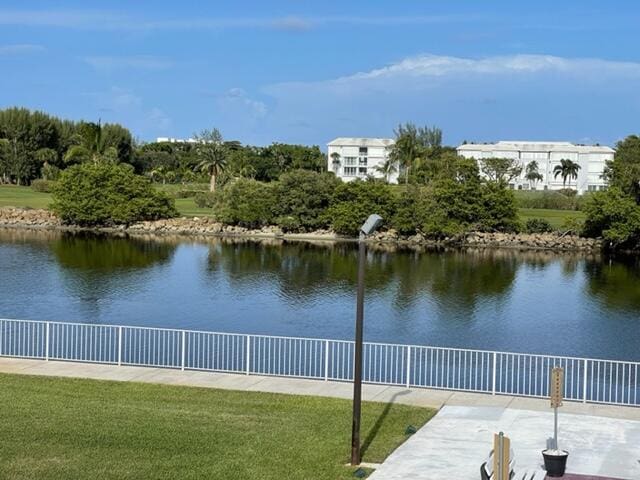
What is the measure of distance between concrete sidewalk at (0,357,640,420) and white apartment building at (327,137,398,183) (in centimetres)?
14693

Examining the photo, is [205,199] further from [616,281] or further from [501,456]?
[501,456]

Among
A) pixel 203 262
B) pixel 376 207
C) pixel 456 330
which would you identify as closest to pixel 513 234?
pixel 376 207

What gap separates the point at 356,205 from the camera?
94.6 m

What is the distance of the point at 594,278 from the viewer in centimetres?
6650

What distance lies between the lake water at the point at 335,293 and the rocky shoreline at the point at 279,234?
8.12 meters

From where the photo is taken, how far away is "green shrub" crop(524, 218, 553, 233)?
95812 mm

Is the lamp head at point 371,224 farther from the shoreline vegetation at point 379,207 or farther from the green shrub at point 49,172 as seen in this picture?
the green shrub at point 49,172

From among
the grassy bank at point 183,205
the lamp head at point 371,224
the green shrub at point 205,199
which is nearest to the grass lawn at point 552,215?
the grassy bank at point 183,205

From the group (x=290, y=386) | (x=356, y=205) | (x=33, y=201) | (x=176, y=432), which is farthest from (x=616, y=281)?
(x=33, y=201)

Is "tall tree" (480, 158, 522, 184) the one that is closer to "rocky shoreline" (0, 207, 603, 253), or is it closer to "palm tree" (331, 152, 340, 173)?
"palm tree" (331, 152, 340, 173)

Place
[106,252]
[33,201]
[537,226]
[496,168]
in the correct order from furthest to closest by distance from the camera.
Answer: [496,168], [33,201], [537,226], [106,252]

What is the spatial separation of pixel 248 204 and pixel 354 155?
76529mm

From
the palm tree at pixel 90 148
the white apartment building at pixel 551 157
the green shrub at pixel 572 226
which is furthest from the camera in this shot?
the white apartment building at pixel 551 157

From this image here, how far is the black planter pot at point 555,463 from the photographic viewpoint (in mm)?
15555
